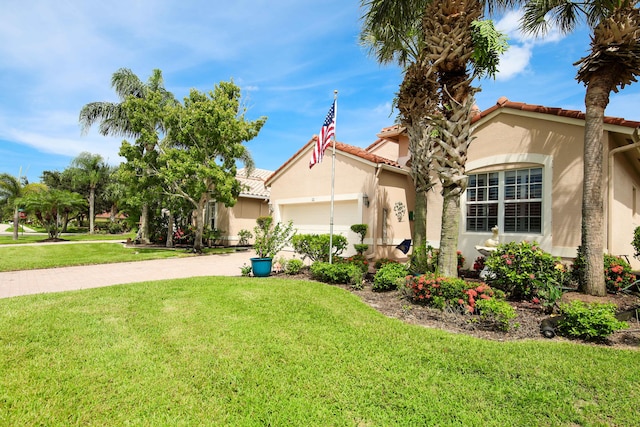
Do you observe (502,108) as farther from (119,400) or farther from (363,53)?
(119,400)

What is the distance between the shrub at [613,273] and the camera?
7230 millimetres

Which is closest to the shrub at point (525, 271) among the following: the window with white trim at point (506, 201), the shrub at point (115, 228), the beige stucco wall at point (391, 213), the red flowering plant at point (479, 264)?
the red flowering plant at point (479, 264)

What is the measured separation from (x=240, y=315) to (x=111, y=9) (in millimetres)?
9764

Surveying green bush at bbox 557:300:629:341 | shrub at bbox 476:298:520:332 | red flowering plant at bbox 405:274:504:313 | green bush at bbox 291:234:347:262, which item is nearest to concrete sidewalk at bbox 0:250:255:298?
green bush at bbox 291:234:347:262

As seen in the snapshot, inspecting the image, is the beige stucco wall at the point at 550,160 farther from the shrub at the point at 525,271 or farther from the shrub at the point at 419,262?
the shrub at the point at 419,262

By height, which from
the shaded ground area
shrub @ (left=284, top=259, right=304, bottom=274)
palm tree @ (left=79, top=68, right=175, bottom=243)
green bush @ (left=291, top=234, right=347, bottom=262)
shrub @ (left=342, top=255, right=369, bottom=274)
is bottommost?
the shaded ground area

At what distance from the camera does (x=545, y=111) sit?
29.0 feet

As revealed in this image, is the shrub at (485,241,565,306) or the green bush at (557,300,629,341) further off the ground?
the shrub at (485,241,565,306)

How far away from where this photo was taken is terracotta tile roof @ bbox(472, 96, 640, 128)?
25.6 feet

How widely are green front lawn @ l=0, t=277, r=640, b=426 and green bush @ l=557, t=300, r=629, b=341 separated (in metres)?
0.38

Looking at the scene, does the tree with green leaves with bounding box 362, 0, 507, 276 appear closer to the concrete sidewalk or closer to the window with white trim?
the window with white trim

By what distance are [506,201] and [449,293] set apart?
17.0ft

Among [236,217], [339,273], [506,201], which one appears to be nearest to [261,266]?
[339,273]

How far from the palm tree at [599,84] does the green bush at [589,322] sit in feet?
9.00
